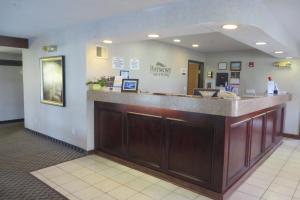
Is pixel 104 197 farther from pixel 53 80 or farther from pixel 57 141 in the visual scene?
pixel 53 80

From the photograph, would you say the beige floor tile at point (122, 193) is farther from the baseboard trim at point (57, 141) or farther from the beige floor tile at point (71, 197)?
the baseboard trim at point (57, 141)

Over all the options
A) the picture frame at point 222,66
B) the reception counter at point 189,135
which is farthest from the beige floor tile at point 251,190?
the picture frame at point 222,66

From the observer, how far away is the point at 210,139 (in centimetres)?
281

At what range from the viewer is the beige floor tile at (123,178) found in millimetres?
3264

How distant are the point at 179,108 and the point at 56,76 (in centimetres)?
304

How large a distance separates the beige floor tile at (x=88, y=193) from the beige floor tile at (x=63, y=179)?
39 centimetres

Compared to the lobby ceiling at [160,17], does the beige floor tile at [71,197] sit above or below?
below

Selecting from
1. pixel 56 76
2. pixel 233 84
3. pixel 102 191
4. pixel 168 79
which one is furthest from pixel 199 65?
pixel 102 191

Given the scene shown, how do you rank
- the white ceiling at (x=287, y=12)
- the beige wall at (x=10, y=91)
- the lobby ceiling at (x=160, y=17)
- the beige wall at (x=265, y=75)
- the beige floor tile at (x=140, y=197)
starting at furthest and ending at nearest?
the beige wall at (x=10, y=91), the beige wall at (x=265, y=75), the beige floor tile at (x=140, y=197), the white ceiling at (x=287, y=12), the lobby ceiling at (x=160, y=17)

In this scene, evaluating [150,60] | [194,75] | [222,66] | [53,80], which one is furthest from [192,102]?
[222,66]

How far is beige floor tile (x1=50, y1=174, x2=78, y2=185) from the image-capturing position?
3.19 m

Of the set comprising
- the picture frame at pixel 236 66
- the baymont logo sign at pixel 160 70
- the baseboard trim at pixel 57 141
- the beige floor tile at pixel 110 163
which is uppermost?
the picture frame at pixel 236 66

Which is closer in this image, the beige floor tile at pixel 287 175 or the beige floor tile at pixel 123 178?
the beige floor tile at pixel 123 178

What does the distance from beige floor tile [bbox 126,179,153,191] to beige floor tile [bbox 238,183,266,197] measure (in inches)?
50.2
